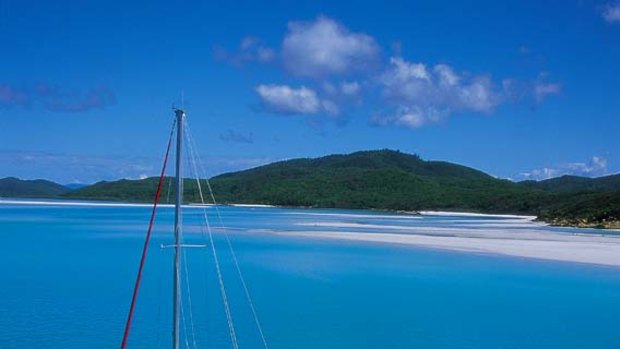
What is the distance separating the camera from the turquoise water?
1858cm

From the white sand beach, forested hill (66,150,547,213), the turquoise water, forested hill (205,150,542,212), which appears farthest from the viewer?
forested hill (205,150,542,212)

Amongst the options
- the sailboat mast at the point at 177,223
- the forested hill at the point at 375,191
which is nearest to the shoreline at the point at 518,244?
the sailboat mast at the point at 177,223

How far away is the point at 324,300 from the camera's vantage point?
2388cm

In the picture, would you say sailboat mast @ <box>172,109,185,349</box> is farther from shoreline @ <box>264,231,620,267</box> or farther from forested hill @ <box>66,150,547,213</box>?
forested hill @ <box>66,150,547,213</box>

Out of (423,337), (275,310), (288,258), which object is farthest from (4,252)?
(423,337)

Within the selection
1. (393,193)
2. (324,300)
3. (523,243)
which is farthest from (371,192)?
(324,300)

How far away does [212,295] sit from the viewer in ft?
79.8

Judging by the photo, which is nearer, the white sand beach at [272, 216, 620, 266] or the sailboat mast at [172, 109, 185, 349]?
the sailboat mast at [172, 109, 185, 349]

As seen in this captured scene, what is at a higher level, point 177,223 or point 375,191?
point 375,191

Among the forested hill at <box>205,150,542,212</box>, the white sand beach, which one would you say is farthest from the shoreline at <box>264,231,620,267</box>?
the forested hill at <box>205,150,542,212</box>

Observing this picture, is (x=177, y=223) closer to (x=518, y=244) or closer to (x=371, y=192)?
(x=518, y=244)

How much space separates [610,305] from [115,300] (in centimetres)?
1669

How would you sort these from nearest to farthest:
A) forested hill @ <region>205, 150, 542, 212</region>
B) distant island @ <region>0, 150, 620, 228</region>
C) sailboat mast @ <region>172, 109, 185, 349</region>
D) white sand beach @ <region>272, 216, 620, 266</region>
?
sailboat mast @ <region>172, 109, 185, 349</region>
white sand beach @ <region>272, 216, 620, 266</region>
distant island @ <region>0, 150, 620, 228</region>
forested hill @ <region>205, 150, 542, 212</region>

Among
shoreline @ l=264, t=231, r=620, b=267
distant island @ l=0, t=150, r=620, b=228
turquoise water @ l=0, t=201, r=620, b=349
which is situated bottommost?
Result: turquoise water @ l=0, t=201, r=620, b=349
